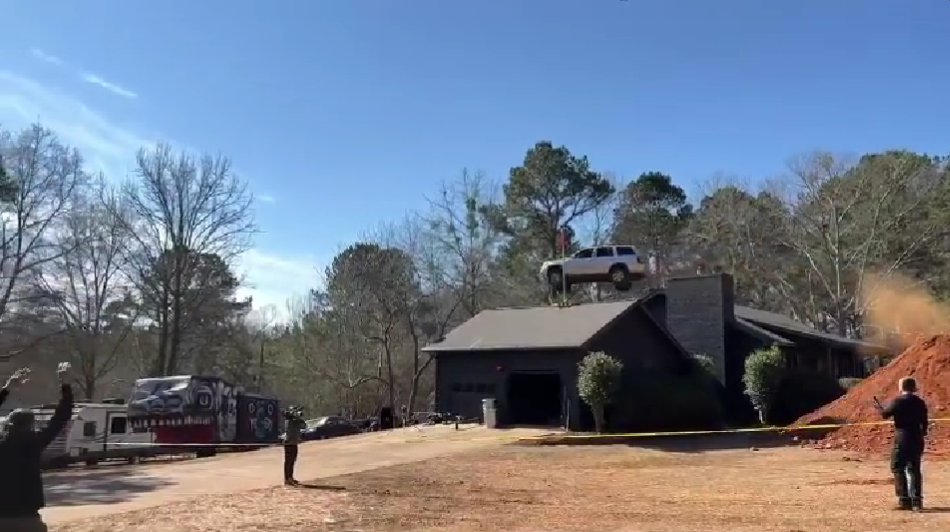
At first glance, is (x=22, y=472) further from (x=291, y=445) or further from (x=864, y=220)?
(x=864, y=220)

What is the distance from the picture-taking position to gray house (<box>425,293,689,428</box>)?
31188 millimetres

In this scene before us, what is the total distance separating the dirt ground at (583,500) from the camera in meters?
12.0

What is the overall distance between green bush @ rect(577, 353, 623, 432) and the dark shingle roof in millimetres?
1544

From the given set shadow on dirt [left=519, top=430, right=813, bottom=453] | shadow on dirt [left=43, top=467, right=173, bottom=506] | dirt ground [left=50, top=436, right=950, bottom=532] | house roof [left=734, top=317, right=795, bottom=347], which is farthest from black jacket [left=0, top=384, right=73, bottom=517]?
house roof [left=734, top=317, right=795, bottom=347]

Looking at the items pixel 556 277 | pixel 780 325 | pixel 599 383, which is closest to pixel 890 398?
pixel 599 383

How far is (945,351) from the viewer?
26000 mm

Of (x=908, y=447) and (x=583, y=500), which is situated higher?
(x=908, y=447)

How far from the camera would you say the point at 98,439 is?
29.9 meters

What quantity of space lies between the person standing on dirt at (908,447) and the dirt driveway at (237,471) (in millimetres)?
11680

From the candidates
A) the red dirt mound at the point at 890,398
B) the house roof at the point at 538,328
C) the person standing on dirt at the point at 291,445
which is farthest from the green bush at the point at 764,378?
the person standing on dirt at the point at 291,445

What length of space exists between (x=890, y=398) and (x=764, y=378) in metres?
7.10

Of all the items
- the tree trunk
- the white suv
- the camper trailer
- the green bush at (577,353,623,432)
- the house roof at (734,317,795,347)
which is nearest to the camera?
the camper trailer

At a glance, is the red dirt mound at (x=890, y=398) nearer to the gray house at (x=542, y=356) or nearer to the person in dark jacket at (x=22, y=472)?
the gray house at (x=542, y=356)

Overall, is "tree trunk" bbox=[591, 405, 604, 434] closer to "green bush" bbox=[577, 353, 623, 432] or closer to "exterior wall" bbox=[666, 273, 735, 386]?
"green bush" bbox=[577, 353, 623, 432]
